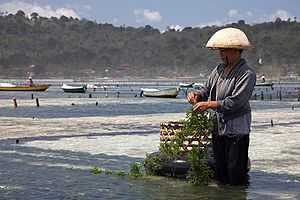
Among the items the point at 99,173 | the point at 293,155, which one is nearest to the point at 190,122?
the point at 99,173

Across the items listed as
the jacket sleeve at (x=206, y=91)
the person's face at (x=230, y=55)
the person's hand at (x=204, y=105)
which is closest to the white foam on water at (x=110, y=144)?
the jacket sleeve at (x=206, y=91)

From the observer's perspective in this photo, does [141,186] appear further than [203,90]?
Yes

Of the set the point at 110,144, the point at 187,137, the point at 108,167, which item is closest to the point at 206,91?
the point at 187,137

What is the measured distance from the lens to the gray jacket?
880 centimetres

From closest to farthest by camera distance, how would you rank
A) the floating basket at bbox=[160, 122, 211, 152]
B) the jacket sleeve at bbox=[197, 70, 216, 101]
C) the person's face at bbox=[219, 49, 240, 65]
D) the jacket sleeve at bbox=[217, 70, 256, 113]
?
the jacket sleeve at bbox=[217, 70, 256, 113] < the person's face at bbox=[219, 49, 240, 65] < the jacket sleeve at bbox=[197, 70, 216, 101] < the floating basket at bbox=[160, 122, 211, 152]

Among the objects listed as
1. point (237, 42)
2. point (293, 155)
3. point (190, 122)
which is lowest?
point (293, 155)

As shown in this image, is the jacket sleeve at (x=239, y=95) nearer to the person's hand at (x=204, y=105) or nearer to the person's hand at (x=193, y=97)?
the person's hand at (x=204, y=105)

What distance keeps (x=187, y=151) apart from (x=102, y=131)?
1267 centimetres

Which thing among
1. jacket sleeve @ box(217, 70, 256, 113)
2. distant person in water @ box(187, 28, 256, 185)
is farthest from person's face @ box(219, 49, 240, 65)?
jacket sleeve @ box(217, 70, 256, 113)

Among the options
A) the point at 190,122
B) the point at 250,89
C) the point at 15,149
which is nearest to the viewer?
the point at 250,89

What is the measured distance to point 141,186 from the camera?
10.7 meters

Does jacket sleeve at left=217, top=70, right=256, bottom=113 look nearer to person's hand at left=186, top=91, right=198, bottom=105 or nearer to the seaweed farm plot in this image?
person's hand at left=186, top=91, right=198, bottom=105

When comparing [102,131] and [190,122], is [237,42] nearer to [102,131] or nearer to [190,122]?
[190,122]

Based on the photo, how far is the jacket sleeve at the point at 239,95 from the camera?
8789 millimetres
